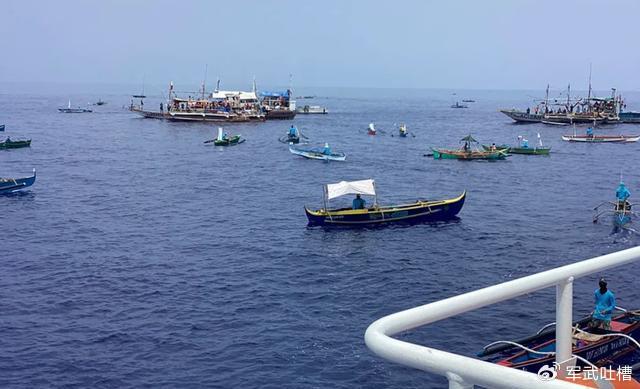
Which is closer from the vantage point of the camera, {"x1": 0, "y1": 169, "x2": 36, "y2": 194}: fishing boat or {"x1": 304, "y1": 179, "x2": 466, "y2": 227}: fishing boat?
{"x1": 304, "y1": 179, "x2": 466, "y2": 227}: fishing boat

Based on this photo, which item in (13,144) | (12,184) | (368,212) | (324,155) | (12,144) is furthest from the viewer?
(13,144)

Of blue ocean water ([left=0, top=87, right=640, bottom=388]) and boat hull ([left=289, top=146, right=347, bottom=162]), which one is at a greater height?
boat hull ([left=289, top=146, right=347, bottom=162])

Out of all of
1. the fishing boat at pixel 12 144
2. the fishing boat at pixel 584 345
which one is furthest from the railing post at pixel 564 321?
the fishing boat at pixel 12 144

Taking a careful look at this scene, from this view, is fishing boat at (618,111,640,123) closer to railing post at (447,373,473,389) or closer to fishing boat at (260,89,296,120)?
fishing boat at (260,89,296,120)

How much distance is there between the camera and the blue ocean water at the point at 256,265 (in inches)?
1067

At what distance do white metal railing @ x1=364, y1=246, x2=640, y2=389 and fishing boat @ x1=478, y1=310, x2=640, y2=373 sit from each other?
3.71m

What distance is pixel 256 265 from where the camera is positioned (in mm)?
41031

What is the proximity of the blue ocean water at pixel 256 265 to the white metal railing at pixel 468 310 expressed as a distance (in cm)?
Answer: 2119

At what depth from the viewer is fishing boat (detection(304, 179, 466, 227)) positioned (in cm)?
4956

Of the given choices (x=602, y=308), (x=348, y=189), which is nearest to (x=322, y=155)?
(x=348, y=189)

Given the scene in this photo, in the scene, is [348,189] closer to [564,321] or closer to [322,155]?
[322,155]

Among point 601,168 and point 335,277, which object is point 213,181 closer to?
point 335,277

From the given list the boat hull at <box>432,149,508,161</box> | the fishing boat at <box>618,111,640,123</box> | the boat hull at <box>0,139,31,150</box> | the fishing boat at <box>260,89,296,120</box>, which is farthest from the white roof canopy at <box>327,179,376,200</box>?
the fishing boat at <box>618,111,640,123</box>

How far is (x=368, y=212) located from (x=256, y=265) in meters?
12.2
